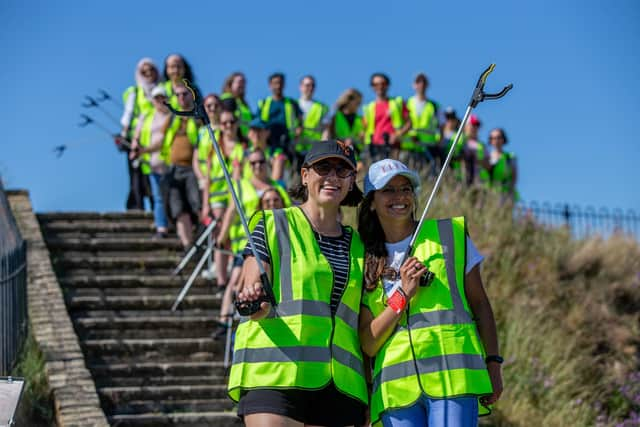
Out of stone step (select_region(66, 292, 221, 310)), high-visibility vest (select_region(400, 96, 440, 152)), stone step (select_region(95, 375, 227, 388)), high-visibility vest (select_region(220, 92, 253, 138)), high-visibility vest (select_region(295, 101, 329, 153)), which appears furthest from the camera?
high-visibility vest (select_region(400, 96, 440, 152))

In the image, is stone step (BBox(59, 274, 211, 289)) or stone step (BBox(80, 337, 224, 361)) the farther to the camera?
stone step (BBox(59, 274, 211, 289))

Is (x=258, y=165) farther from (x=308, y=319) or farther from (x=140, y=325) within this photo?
(x=308, y=319)

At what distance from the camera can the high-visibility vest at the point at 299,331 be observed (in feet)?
16.4

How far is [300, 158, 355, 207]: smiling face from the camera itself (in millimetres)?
5363

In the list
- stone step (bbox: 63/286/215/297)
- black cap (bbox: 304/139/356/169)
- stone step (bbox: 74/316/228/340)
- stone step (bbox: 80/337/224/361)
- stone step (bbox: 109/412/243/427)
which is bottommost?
stone step (bbox: 109/412/243/427)

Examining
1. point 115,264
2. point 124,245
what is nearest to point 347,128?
point 124,245

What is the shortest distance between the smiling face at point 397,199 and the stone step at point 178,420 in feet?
14.4

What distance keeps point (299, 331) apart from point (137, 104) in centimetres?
A: 968

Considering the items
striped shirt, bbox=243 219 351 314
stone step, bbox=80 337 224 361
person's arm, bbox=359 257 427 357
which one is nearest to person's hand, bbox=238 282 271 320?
striped shirt, bbox=243 219 351 314

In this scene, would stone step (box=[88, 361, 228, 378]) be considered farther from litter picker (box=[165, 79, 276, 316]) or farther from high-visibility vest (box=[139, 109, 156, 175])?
litter picker (box=[165, 79, 276, 316])

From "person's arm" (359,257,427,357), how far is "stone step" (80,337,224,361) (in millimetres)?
5750

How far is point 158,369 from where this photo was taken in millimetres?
10547

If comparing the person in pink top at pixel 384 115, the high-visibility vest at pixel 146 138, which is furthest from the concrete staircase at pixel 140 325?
the person in pink top at pixel 384 115

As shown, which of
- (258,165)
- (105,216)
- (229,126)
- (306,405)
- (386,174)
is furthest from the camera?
(105,216)
